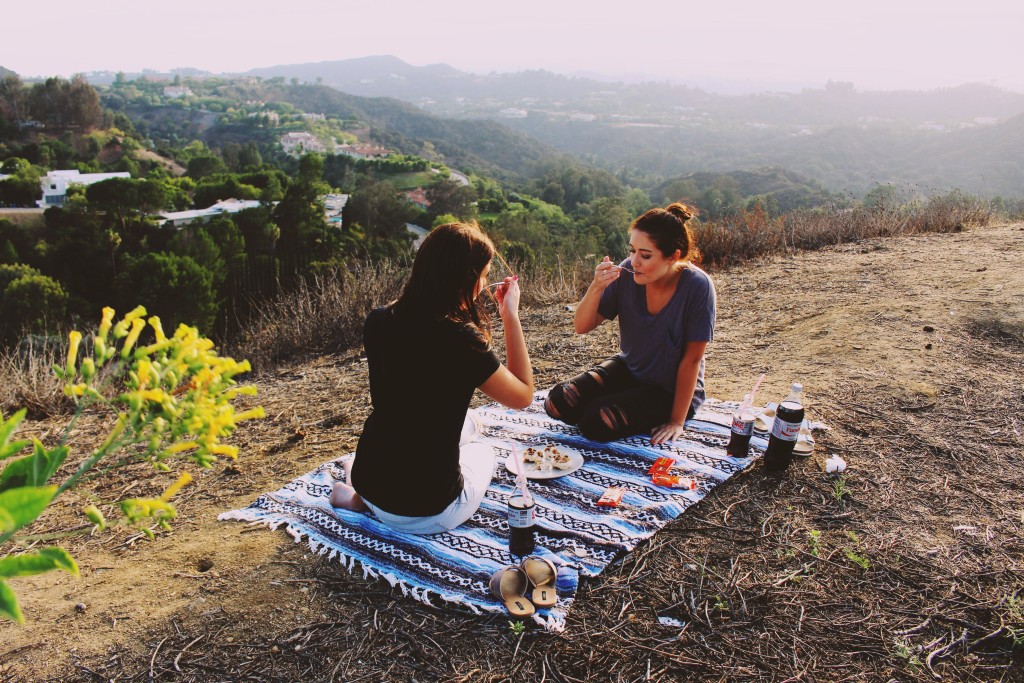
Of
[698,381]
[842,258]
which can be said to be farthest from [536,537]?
[842,258]

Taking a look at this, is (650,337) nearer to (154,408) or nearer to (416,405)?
(416,405)

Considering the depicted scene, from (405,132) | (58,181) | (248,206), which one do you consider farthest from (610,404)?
(405,132)

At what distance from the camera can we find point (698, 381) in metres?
3.21

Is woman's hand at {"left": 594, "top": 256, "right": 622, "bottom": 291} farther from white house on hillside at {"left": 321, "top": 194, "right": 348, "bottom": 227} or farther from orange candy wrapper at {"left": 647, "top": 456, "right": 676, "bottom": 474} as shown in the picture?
white house on hillside at {"left": 321, "top": 194, "right": 348, "bottom": 227}

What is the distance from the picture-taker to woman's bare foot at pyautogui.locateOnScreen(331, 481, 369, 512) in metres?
2.51

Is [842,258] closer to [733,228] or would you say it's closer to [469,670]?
[733,228]

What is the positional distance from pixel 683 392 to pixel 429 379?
1.39 m

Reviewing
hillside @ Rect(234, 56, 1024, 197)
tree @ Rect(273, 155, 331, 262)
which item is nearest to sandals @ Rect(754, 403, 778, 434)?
hillside @ Rect(234, 56, 1024, 197)

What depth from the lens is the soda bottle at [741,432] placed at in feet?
9.16

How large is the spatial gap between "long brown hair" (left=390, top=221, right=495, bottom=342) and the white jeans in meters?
0.62

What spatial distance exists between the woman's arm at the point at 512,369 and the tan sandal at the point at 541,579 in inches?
20.9

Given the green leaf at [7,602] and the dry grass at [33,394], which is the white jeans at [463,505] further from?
the dry grass at [33,394]

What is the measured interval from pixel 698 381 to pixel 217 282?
2604cm

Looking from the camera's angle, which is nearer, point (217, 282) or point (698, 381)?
point (698, 381)
